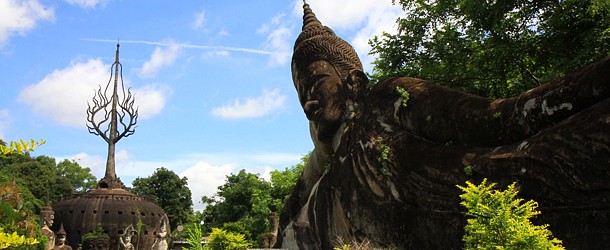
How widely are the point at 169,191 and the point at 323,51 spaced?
39.7m

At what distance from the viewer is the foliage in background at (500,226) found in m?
4.46

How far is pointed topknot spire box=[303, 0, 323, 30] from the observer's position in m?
12.3

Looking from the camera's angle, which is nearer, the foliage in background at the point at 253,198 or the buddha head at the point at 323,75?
the buddha head at the point at 323,75

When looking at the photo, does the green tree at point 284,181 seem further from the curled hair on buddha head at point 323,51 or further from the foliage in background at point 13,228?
the curled hair on buddha head at point 323,51

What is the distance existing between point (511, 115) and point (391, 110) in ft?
7.15

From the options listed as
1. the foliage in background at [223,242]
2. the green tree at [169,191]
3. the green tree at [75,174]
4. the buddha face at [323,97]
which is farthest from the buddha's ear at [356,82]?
the green tree at [75,174]

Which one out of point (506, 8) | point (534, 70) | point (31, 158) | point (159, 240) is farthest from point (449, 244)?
point (31, 158)

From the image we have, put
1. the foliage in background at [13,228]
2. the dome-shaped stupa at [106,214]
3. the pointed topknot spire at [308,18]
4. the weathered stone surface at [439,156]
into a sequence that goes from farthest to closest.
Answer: the dome-shaped stupa at [106,214] → the pointed topknot spire at [308,18] → the weathered stone surface at [439,156] → the foliage in background at [13,228]

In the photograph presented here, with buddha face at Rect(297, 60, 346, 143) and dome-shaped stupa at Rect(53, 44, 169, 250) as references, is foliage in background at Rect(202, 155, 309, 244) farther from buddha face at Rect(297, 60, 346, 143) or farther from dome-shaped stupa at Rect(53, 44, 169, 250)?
buddha face at Rect(297, 60, 346, 143)

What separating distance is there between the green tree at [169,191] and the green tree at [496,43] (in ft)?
119

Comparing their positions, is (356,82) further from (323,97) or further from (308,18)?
(308,18)

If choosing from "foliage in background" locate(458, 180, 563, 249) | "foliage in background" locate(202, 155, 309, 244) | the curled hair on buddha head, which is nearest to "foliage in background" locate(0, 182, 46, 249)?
"foliage in background" locate(458, 180, 563, 249)

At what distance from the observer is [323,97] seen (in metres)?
10.4

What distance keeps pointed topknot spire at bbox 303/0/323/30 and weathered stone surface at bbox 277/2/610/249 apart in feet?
5.24
